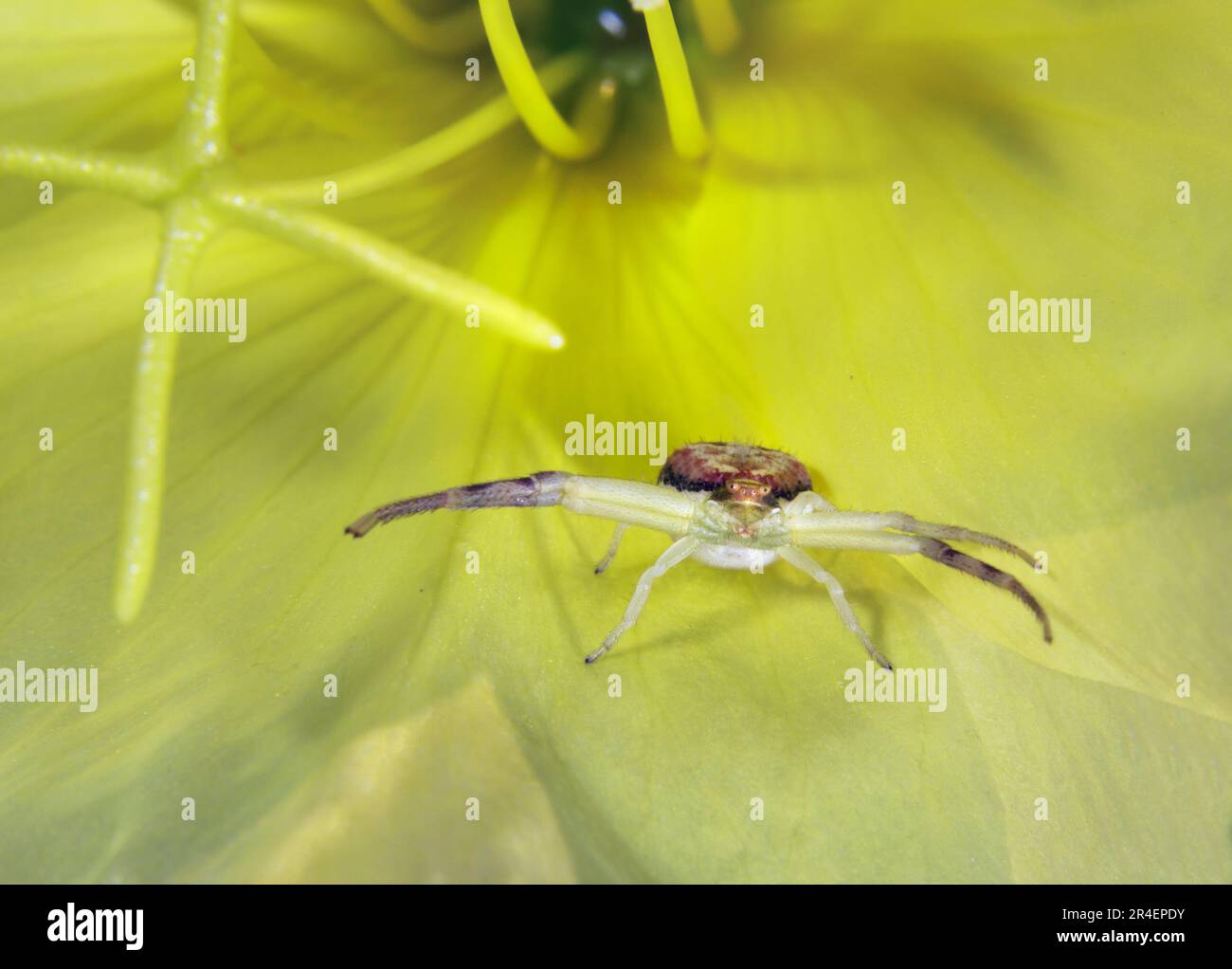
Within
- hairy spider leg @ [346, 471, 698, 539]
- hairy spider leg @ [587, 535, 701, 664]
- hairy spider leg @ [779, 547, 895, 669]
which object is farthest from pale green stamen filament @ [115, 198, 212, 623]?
hairy spider leg @ [779, 547, 895, 669]

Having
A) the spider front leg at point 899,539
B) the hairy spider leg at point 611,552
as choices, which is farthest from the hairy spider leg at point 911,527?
the hairy spider leg at point 611,552

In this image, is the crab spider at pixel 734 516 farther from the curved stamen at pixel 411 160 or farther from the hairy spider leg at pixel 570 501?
the curved stamen at pixel 411 160

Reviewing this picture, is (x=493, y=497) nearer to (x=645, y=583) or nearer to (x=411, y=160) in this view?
(x=645, y=583)

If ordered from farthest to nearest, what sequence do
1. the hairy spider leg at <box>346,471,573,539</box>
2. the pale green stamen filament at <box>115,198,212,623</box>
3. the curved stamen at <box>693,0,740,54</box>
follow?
the curved stamen at <box>693,0,740,54</box>
the hairy spider leg at <box>346,471,573,539</box>
the pale green stamen filament at <box>115,198,212,623</box>

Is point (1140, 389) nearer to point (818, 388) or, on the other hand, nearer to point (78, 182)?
point (818, 388)

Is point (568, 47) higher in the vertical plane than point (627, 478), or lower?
higher

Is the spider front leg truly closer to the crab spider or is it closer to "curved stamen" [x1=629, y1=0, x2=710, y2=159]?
the crab spider

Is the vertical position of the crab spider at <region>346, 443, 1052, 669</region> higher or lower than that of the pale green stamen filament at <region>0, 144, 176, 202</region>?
lower

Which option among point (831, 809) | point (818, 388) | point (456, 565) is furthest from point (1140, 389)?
point (456, 565)
